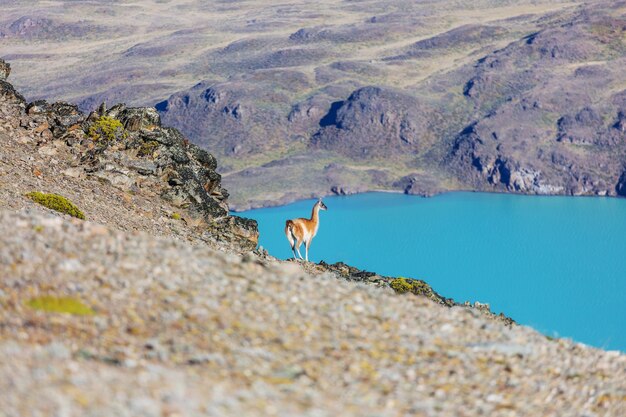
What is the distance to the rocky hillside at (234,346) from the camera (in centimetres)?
1334

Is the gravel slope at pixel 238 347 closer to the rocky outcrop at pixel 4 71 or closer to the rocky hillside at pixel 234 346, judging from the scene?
the rocky hillside at pixel 234 346

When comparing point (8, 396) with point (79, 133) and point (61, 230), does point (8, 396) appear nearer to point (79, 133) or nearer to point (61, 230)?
point (61, 230)

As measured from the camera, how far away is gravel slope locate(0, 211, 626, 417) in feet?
43.7

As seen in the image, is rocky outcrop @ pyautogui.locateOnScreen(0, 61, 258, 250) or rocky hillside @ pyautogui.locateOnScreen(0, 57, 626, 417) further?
rocky outcrop @ pyautogui.locateOnScreen(0, 61, 258, 250)

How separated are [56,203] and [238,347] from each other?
2193cm

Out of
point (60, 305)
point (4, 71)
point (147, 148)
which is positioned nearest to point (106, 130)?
point (147, 148)

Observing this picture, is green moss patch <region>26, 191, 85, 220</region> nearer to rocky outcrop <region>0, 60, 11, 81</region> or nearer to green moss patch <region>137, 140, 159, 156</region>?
green moss patch <region>137, 140, 159, 156</region>

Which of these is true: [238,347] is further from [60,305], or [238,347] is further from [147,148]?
[147,148]

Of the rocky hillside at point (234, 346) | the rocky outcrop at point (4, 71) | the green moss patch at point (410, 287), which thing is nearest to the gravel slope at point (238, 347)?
the rocky hillside at point (234, 346)

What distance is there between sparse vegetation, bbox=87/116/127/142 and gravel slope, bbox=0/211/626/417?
1022 inches

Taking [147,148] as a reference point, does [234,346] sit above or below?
above

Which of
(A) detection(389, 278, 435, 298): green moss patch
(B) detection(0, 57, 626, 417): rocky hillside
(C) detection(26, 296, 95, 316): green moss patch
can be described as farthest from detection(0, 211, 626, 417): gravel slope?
(A) detection(389, 278, 435, 298): green moss patch

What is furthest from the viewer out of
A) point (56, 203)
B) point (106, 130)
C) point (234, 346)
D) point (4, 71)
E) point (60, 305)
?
point (4, 71)

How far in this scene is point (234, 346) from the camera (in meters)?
15.8
